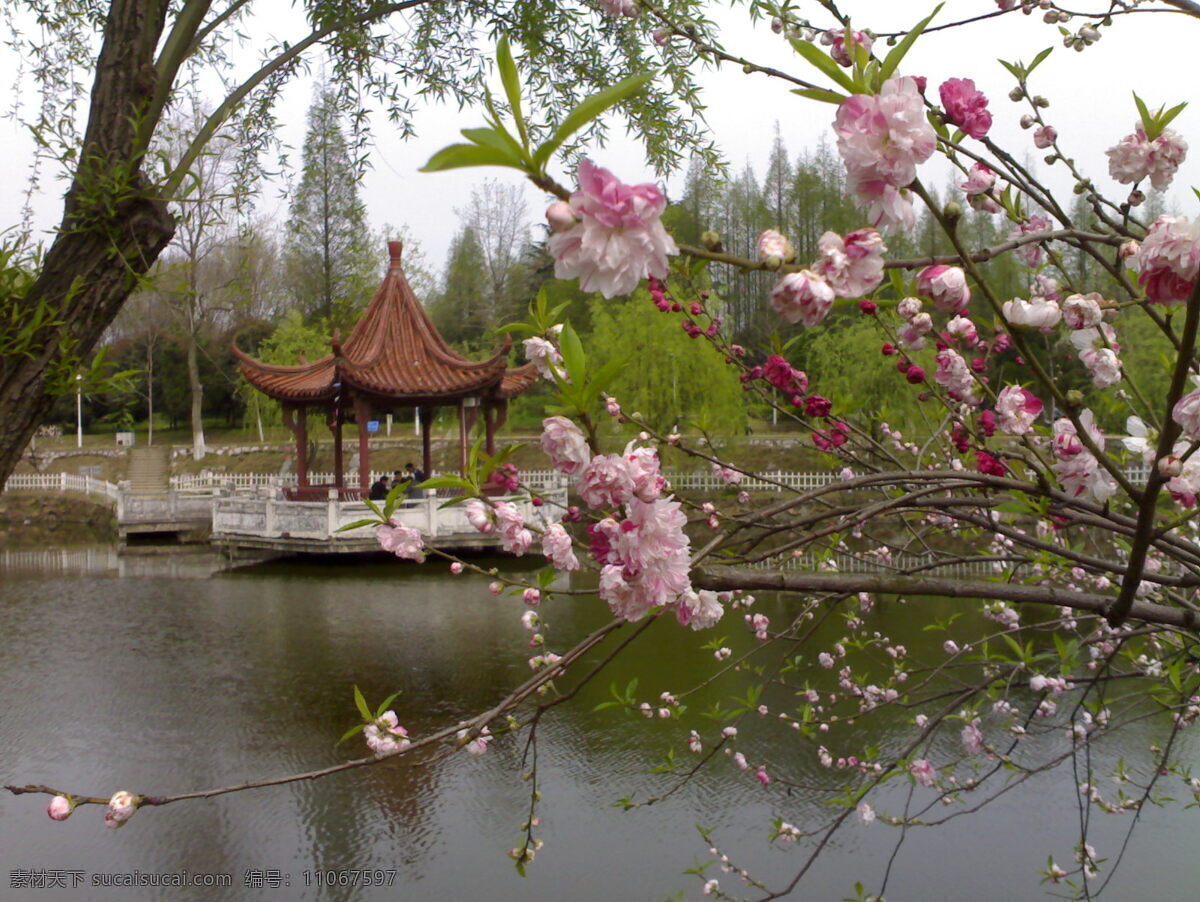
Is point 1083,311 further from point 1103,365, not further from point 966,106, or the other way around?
point 966,106

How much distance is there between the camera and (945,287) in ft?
2.49

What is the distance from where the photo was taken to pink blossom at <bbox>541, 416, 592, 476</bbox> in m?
0.83

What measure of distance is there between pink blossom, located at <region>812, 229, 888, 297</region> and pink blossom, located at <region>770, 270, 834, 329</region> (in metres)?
0.03

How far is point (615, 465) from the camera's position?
0.82 meters

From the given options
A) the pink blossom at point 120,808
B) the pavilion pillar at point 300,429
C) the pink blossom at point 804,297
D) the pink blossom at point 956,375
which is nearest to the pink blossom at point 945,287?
the pink blossom at point 804,297

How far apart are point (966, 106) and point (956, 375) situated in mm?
532

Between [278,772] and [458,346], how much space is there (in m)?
22.9

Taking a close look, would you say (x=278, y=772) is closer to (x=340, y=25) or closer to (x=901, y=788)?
(x=901, y=788)

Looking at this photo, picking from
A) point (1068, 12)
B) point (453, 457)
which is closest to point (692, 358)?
point (453, 457)

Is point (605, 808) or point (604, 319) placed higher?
point (604, 319)

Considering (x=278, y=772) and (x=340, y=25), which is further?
(x=278, y=772)

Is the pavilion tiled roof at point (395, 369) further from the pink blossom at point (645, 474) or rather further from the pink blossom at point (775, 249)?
the pink blossom at point (775, 249)

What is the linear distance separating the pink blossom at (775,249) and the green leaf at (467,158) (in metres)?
0.18

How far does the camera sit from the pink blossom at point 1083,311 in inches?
39.9
